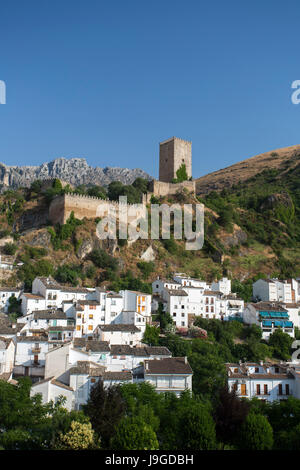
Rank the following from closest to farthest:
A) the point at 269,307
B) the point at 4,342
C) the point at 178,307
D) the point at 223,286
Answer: the point at 4,342 → the point at 178,307 → the point at 269,307 → the point at 223,286

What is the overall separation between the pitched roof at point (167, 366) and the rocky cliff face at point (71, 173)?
3914 inches

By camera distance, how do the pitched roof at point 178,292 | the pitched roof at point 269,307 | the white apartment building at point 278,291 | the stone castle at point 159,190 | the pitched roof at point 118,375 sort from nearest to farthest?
1. the pitched roof at point 118,375
2. the pitched roof at point 178,292
3. the pitched roof at point 269,307
4. the white apartment building at point 278,291
5. the stone castle at point 159,190

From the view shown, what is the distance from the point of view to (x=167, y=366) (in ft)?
105

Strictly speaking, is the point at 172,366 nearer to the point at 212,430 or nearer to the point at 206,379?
the point at 206,379

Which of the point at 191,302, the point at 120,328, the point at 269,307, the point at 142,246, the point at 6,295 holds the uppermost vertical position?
the point at 142,246

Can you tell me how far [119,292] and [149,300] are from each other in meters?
3.06

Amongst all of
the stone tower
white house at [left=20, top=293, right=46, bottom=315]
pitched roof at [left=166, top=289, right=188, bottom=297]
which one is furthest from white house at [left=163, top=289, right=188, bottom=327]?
the stone tower

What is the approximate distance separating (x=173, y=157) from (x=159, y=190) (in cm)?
928

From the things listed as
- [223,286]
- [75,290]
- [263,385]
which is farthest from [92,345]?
[223,286]

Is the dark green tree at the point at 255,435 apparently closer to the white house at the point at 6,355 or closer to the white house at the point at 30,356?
the white house at the point at 30,356

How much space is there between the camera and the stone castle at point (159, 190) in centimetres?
5550

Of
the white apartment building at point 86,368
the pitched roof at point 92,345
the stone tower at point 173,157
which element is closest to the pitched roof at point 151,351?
the white apartment building at point 86,368

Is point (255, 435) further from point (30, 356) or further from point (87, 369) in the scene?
point (30, 356)
